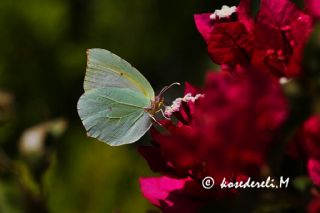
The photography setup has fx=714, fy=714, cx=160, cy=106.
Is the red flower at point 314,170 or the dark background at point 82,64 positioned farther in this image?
the dark background at point 82,64

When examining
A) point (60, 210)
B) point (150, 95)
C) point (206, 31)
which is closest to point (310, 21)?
point (206, 31)

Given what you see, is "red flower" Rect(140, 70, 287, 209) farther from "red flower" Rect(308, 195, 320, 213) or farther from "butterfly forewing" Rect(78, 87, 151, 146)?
"butterfly forewing" Rect(78, 87, 151, 146)

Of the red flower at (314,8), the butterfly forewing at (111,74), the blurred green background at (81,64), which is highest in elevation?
the red flower at (314,8)

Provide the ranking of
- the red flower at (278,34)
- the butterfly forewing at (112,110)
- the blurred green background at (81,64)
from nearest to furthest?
1. the red flower at (278,34)
2. the butterfly forewing at (112,110)
3. the blurred green background at (81,64)

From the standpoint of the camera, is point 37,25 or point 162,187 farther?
point 37,25

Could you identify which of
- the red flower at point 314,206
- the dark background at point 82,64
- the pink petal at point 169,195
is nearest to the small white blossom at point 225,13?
the pink petal at point 169,195

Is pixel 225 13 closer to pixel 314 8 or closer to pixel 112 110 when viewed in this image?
pixel 314 8

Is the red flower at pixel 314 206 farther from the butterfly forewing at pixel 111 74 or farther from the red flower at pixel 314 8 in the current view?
the butterfly forewing at pixel 111 74

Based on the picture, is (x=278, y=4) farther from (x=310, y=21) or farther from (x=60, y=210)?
(x=60, y=210)
